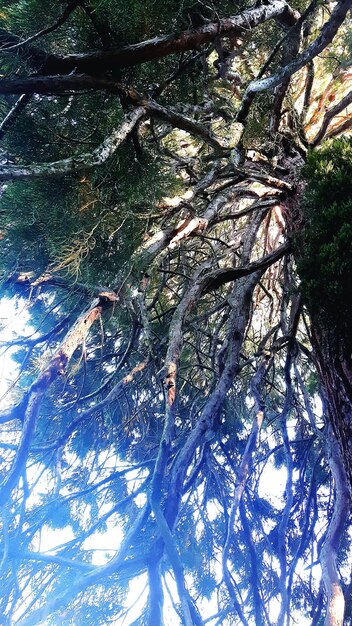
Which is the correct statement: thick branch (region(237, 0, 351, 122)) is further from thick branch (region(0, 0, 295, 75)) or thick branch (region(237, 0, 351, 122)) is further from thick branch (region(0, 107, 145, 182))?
thick branch (region(0, 107, 145, 182))

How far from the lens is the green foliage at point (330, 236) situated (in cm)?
258

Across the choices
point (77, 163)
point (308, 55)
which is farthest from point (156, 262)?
point (308, 55)

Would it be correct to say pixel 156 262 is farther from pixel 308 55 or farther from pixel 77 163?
pixel 308 55

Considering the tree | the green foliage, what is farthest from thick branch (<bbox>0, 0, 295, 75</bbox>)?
the green foliage

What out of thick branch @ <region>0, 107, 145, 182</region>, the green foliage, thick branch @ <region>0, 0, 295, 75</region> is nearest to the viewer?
thick branch @ <region>0, 107, 145, 182</region>

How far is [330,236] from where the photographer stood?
2.76 metres

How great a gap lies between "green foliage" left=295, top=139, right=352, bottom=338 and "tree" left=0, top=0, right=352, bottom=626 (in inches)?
0.5

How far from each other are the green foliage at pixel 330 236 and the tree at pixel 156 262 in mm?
13

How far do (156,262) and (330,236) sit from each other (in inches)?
48.4

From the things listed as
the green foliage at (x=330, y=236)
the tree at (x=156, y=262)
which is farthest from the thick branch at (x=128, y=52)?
the green foliage at (x=330, y=236)

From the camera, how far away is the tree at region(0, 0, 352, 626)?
9.02 feet

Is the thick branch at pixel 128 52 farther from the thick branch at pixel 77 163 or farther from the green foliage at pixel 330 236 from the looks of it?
the green foliage at pixel 330 236

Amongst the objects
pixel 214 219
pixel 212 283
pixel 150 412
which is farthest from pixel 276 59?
pixel 150 412

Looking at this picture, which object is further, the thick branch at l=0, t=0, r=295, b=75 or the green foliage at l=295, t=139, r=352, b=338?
the thick branch at l=0, t=0, r=295, b=75
